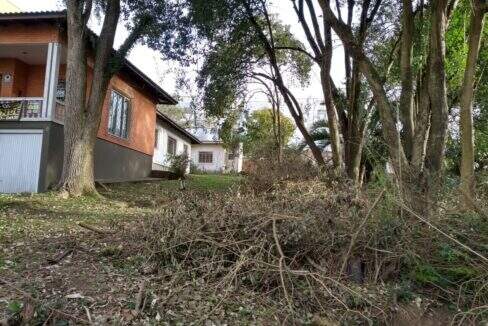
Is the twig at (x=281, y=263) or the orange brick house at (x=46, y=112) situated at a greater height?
the orange brick house at (x=46, y=112)

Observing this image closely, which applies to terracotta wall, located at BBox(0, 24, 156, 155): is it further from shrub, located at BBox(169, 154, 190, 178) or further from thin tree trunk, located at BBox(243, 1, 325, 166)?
thin tree trunk, located at BBox(243, 1, 325, 166)

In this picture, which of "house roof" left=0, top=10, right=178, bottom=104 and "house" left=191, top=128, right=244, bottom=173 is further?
"house" left=191, top=128, right=244, bottom=173

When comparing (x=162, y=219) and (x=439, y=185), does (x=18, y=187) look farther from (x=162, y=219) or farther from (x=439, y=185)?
(x=439, y=185)

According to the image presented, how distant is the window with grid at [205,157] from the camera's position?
45.8 meters

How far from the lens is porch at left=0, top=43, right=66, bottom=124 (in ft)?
52.3

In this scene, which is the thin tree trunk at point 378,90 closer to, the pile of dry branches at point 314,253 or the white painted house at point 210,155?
the pile of dry branches at point 314,253

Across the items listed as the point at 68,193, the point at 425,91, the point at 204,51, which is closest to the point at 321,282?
the point at 425,91

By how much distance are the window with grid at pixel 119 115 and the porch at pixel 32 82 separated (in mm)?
2685

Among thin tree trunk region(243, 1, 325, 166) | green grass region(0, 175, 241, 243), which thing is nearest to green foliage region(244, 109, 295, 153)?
thin tree trunk region(243, 1, 325, 166)

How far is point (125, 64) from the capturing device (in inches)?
710

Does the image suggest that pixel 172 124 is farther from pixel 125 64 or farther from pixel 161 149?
pixel 125 64

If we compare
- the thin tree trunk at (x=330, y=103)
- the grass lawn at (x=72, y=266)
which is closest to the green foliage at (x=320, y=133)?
the thin tree trunk at (x=330, y=103)

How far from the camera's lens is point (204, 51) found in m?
16.5

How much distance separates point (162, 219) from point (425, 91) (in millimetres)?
5927
